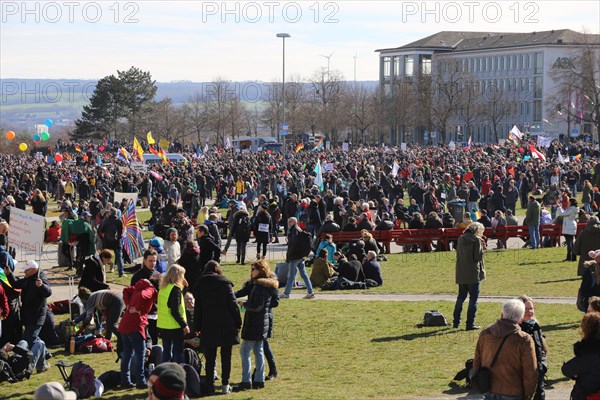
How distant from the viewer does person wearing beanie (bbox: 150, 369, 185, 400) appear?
7.49 meters

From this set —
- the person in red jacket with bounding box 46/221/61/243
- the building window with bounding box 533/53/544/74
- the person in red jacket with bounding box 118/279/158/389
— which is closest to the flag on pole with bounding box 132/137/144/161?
the person in red jacket with bounding box 46/221/61/243

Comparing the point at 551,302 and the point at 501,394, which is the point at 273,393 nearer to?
the point at 501,394

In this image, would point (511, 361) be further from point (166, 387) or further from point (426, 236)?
point (426, 236)

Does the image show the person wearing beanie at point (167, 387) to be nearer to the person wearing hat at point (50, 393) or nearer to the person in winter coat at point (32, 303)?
the person wearing hat at point (50, 393)

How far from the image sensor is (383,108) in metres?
112

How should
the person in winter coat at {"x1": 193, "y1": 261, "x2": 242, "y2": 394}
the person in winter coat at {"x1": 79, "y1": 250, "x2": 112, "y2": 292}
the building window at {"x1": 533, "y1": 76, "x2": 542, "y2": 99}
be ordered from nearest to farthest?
the person in winter coat at {"x1": 193, "y1": 261, "x2": 242, "y2": 394}
the person in winter coat at {"x1": 79, "y1": 250, "x2": 112, "y2": 292}
the building window at {"x1": 533, "y1": 76, "x2": 542, "y2": 99}

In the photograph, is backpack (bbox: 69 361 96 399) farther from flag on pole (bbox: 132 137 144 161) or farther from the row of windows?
the row of windows

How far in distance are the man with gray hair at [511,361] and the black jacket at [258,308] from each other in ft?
11.4

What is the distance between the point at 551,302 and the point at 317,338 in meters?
4.83

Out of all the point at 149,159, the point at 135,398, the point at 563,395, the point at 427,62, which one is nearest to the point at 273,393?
the point at 135,398

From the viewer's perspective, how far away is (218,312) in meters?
11.9

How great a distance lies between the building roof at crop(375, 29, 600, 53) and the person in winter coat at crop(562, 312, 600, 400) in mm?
110952

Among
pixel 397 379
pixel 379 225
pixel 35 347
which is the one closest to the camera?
pixel 397 379

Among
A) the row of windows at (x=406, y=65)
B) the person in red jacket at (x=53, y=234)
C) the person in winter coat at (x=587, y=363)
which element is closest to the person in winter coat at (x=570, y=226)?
the person in red jacket at (x=53, y=234)
